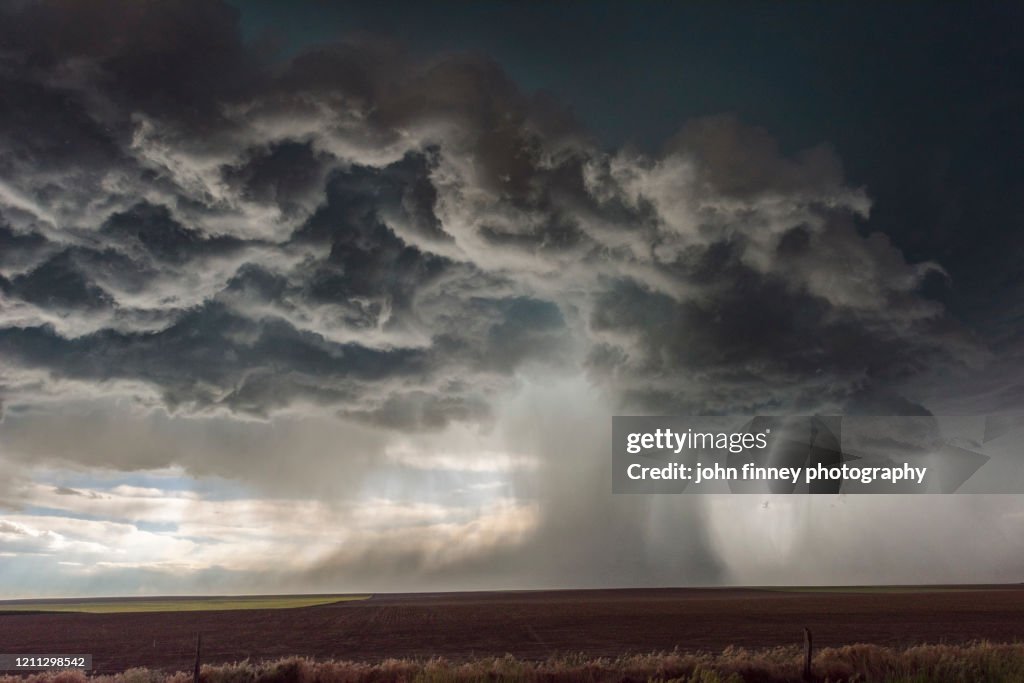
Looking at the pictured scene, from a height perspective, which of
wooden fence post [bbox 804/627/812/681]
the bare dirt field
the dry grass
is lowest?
the bare dirt field

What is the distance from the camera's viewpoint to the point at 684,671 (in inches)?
896

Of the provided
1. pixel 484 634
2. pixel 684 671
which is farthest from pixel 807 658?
pixel 484 634

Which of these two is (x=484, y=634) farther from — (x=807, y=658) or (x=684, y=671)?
(x=807, y=658)

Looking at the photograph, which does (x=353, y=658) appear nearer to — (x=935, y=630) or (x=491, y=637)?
(x=491, y=637)

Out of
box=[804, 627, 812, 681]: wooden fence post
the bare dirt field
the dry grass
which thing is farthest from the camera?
the bare dirt field

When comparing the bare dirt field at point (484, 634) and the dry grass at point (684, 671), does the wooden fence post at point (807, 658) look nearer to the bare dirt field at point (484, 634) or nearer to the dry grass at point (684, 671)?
the dry grass at point (684, 671)

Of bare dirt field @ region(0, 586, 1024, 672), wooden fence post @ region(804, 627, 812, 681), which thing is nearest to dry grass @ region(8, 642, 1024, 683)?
wooden fence post @ region(804, 627, 812, 681)

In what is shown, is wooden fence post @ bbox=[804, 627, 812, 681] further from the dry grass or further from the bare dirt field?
the bare dirt field

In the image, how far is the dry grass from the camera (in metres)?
20.0

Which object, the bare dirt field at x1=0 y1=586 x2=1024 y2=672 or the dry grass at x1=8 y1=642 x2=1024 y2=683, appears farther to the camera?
the bare dirt field at x1=0 y1=586 x2=1024 y2=672

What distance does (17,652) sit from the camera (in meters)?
47.9

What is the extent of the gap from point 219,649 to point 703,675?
122 ft

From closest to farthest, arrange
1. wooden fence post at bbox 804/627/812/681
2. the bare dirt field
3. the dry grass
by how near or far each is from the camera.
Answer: the dry grass < wooden fence post at bbox 804/627/812/681 < the bare dirt field

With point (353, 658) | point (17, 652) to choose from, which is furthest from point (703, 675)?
point (17, 652)
